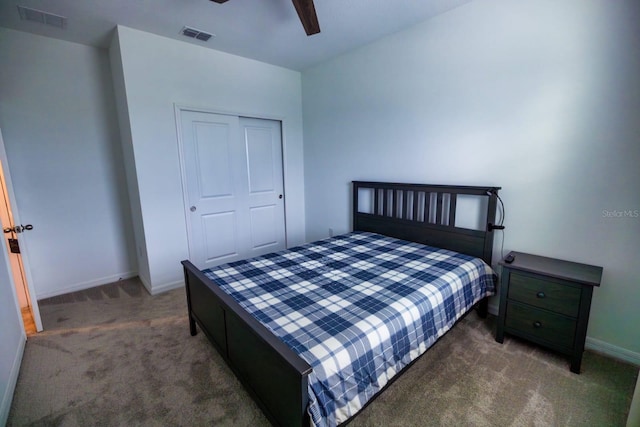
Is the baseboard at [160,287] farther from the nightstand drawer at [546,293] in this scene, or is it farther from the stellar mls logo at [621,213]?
the stellar mls logo at [621,213]

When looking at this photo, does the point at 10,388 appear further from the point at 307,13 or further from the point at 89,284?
the point at 307,13

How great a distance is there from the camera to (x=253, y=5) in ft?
7.45

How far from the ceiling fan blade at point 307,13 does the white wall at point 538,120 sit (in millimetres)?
1202

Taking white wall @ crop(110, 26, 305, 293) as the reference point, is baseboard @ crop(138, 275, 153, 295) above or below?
below

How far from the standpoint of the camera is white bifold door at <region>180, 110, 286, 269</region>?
3.22 metres

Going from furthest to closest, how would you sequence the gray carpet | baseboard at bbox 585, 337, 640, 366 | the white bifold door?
1. the white bifold door
2. baseboard at bbox 585, 337, 640, 366
3. the gray carpet

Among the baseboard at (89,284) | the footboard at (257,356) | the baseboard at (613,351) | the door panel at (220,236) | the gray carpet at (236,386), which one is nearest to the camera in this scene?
the footboard at (257,356)

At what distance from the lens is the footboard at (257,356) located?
108 centimetres

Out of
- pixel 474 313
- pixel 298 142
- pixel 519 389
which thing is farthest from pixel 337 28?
pixel 519 389

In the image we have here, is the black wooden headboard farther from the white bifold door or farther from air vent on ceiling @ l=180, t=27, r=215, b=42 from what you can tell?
air vent on ceiling @ l=180, t=27, r=215, b=42

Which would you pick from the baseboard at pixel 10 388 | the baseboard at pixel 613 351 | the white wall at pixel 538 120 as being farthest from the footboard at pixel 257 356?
the baseboard at pixel 613 351

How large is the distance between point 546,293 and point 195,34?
371cm

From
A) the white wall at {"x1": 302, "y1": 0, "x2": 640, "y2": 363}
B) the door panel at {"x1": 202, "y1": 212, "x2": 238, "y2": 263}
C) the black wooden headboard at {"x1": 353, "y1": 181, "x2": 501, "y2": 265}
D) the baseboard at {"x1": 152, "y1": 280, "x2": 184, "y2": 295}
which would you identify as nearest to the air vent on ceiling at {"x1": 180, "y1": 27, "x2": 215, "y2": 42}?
the white wall at {"x1": 302, "y1": 0, "x2": 640, "y2": 363}

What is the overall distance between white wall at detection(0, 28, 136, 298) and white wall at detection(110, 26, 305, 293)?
0.99 ft
